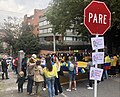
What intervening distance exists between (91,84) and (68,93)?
1.74 meters

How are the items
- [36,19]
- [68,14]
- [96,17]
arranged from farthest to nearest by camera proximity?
[36,19] → [68,14] → [96,17]

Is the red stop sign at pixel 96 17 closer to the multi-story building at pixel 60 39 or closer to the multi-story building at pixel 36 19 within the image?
the multi-story building at pixel 60 39

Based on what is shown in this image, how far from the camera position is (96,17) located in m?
6.00

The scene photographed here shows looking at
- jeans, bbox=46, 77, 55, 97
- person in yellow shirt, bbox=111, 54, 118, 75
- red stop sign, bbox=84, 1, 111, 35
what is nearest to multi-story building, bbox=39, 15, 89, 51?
person in yellow shirt, bbox=111, 54, 118, 75

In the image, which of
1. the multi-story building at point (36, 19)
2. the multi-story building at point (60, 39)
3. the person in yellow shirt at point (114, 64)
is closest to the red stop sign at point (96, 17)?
the person in yellow shirt at point (114, 64)

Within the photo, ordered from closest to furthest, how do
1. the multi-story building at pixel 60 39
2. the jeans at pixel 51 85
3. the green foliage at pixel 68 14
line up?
1. the jeans at pixel 51 85
2. the green foliage at pixel 68 14
3. the multi-story building at pixel 60 39

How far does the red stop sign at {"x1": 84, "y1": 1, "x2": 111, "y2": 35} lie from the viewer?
591 centimetres

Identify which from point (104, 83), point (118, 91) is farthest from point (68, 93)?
point (104, 83)

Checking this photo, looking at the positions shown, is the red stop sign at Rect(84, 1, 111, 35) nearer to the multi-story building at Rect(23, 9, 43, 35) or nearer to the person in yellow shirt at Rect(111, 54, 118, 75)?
the person in yellow shirt at Rect(111, 54, 118, 75)

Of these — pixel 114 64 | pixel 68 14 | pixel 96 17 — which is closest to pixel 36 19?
pixel 68 14

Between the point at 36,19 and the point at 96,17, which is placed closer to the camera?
the point at 96,17

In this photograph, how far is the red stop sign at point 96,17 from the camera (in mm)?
5914

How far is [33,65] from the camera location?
11.6 m

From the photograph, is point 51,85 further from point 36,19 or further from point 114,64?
point 36,19
